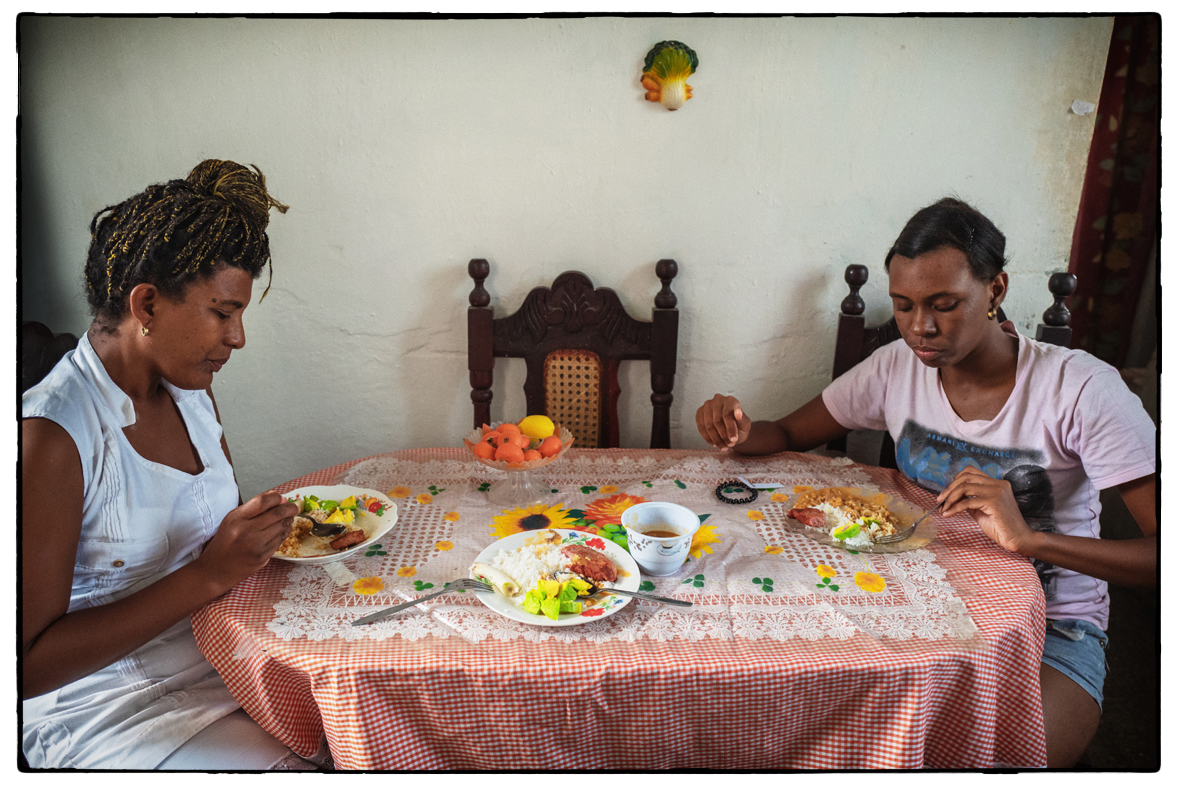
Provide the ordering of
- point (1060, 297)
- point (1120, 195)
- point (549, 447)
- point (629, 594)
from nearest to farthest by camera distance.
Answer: point (629, 594) → point (1120, 195) → point (549, 447) → point (1060, 297)

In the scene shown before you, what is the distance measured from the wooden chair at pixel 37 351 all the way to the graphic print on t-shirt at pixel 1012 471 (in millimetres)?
1666

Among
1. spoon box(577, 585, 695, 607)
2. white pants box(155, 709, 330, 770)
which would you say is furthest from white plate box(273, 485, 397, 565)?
spoon box(577, 585, 695, 607)

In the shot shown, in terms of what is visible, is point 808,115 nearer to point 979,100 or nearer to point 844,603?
point 979,100

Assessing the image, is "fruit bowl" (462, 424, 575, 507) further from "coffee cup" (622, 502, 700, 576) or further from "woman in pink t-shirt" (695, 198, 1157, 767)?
"woman in pink t-shirt" (695, 198, 1157, 767)

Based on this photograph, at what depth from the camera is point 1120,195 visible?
1353 mm

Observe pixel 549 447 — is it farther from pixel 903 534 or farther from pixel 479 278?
pixel 903 534

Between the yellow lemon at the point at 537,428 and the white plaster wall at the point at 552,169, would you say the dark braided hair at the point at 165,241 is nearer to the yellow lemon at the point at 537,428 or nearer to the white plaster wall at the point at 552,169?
the white plaster wall at the point at 552,169

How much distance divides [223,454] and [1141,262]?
179cm

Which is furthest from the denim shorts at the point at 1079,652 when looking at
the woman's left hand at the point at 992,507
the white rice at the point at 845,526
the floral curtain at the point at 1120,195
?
the floral curtain at the point at 1120,195

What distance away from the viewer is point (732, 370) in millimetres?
1986

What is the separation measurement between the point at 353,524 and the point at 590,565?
0.49 m

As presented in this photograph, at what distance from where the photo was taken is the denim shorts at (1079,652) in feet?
4.31

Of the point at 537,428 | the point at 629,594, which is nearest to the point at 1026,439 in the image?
the point at 629,594

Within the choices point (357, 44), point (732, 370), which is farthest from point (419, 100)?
point (732, 370)
